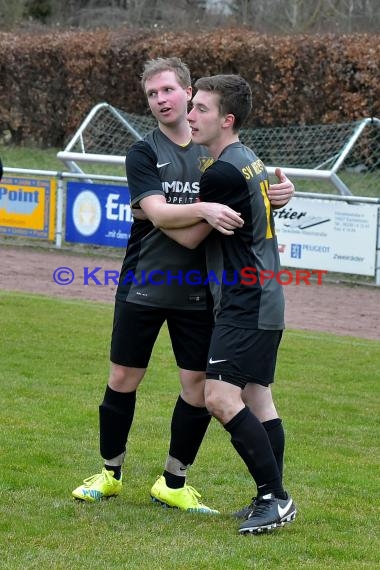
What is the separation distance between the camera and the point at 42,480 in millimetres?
5797

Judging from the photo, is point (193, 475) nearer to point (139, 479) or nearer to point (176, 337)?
point (139, 479)

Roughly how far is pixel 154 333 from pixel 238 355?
70 centimetres

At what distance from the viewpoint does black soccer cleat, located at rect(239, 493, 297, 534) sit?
16.0ft

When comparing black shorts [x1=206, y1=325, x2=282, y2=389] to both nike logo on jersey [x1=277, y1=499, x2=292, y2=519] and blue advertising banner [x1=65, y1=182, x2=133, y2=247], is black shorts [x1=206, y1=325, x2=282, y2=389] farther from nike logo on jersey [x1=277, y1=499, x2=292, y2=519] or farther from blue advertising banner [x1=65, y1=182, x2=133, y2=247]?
blue advertising banner [x1=65, y1=182, x2=133, y2=247]

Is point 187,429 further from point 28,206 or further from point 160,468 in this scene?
point 28,206

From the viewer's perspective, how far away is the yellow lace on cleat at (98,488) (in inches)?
215

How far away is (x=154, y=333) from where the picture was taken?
5.44m

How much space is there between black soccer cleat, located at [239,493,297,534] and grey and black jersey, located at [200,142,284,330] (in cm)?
78

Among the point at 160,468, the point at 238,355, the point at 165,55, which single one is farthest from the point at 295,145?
the point at 238,355

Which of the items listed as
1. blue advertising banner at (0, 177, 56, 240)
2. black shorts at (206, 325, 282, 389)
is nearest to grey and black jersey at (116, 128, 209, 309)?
black shorts at (206, 325, 282, 389)

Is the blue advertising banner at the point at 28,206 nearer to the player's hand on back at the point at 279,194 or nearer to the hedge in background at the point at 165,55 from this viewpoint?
the hedge in background at the point at 165,55

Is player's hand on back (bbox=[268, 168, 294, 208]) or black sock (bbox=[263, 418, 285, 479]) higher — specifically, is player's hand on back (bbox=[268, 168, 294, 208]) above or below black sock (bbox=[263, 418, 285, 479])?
above

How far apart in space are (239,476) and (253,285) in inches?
63.7

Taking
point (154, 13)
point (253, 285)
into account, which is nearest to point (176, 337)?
point (253, 285)
